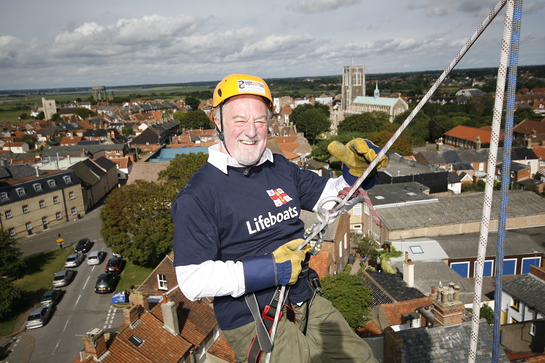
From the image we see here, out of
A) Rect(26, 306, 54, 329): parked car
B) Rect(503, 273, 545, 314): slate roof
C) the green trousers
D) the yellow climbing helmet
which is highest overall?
the yellow climbing helmet

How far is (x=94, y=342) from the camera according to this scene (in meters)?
12.5

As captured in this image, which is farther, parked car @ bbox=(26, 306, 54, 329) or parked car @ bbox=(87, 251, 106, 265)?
parked car @ bbox=(87, 251, 106, 265)

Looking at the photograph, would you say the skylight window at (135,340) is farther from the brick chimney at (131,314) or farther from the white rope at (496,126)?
the white rope at (496,126)

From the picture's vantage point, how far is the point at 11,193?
115 ft

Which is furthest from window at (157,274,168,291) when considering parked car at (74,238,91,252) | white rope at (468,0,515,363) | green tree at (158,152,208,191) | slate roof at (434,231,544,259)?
white rope at (468,0,515,363)

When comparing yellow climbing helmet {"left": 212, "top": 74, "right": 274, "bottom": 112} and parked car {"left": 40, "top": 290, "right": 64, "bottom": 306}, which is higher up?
yellow climbing helmet {"left": 212, "top": 74, "right": 274, "bottom": 112}

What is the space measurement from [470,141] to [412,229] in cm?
4940

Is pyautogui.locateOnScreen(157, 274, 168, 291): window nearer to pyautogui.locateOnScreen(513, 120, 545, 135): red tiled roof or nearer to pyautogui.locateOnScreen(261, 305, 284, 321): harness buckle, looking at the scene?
pyautogui.locateOnScreen(261, 305, 284, 321): harness buckle

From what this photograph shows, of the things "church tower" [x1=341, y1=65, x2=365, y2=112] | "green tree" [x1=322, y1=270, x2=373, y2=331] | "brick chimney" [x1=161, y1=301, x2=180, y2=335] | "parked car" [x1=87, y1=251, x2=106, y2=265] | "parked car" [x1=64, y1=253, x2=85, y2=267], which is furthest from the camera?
"church tower" [x1=341, y1=65, x2=365, y2=112]

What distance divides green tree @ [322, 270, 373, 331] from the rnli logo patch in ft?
38.5

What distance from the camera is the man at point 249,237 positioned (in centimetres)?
319

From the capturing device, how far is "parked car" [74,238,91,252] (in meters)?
31.7

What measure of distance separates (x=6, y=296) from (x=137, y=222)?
8.46m

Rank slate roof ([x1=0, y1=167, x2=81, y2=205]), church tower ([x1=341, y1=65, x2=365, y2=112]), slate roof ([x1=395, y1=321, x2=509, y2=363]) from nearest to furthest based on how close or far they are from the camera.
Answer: slate roof ([x1=395, y1=321, x2=509, y2=363]), slate roof ([x1=0, y1=167, x2=81, y2=205]), church tower ([x1=341, y1=65, x2=365, y2=112])
